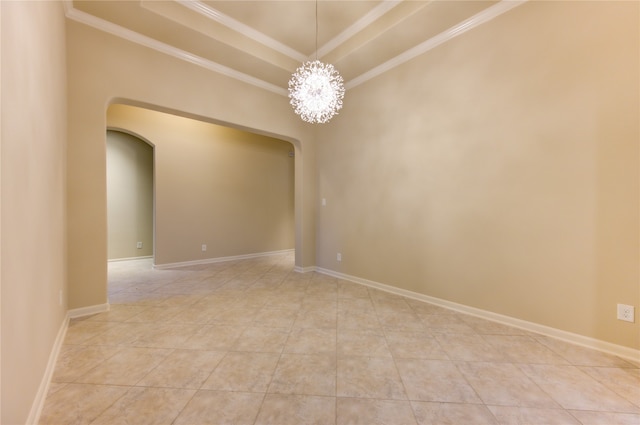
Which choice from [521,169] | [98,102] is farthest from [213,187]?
[521,169]

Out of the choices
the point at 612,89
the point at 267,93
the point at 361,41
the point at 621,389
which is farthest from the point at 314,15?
the point at 621,389

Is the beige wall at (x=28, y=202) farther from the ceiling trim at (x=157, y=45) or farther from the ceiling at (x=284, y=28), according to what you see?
the ceiling at (x=284, y=28)

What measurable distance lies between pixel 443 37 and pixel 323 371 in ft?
12.4

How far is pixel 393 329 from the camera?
250 centimetres

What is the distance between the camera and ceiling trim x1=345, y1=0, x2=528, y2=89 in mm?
2596

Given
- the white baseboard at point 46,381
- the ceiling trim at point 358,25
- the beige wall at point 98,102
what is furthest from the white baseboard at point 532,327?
the beige wall at point 98,102

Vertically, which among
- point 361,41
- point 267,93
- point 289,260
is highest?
point 361,41

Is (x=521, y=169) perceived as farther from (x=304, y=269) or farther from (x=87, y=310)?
(x=87, y=310)

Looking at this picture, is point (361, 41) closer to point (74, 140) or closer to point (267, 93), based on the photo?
point (267, 93)

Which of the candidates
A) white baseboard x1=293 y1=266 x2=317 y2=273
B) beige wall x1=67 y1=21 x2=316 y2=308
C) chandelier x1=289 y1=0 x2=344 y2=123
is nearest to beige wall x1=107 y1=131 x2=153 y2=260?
beige wall x1=67 y1=21 x2=316 y2=308

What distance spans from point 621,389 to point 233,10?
490 cm

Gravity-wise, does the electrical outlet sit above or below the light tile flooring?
above

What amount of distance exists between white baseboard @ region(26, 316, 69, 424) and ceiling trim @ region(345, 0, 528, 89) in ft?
15.2

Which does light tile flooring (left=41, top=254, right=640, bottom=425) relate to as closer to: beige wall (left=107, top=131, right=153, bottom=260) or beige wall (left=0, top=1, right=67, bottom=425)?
beige wall (left=0, top=1, right=67, bottom=425)
